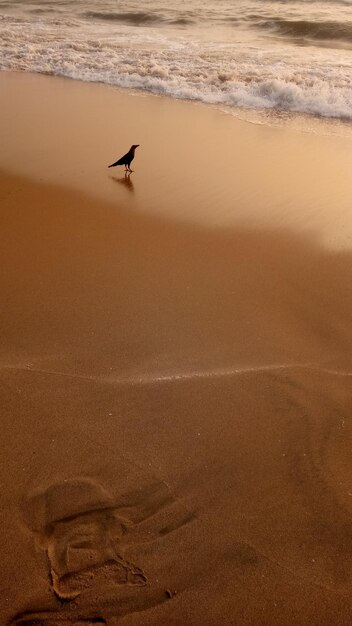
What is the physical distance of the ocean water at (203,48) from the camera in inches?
352

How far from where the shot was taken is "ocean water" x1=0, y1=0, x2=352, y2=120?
895 centimetres

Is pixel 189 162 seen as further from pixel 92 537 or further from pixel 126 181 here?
pixel 92 537

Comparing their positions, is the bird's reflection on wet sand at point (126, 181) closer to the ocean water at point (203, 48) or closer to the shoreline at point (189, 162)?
the shoreline at point (189, 162)

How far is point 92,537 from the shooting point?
6.70ft

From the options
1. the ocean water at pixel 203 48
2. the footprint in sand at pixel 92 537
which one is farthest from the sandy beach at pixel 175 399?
the ocean water at pixel 203 48

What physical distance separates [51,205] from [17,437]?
2947 millimetres

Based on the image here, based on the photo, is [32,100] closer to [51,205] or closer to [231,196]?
[51,205]

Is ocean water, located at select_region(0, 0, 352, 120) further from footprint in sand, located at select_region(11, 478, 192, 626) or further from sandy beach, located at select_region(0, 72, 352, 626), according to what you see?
footprint in sand, located at select_region(11, 478, 192, 626)

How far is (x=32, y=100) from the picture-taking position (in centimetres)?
810

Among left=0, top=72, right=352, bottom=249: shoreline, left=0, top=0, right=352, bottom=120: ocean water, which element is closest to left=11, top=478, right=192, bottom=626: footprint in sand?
left=0, top=72, right=352, bottom=249: shoreline

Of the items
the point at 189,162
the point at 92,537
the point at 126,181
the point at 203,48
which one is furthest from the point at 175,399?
the point at 203,48

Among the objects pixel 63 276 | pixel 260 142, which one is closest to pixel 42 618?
pixel 63 276

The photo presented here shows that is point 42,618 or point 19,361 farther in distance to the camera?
point 19,361

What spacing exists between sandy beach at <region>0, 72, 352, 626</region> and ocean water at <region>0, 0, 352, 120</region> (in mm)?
4294
